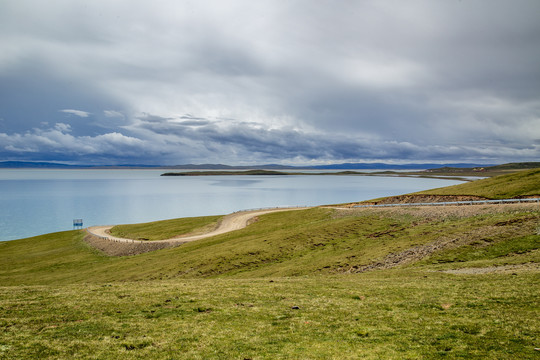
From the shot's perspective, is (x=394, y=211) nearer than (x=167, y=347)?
No

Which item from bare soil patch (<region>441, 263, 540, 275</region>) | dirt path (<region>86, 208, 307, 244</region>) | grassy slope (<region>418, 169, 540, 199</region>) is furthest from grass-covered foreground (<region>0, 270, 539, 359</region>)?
grassy slope (<region>418, 169, 540, 199</region>)

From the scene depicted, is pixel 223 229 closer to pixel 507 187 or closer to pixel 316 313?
pixel 507 187

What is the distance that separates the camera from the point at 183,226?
72.4 metres

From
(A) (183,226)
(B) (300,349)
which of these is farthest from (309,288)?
(A) (183,226)

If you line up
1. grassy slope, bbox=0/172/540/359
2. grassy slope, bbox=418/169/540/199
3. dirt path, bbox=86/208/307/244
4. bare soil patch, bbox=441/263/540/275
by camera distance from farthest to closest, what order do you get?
dirt path, bbox=86/208/307/244 → grassy slope, bbox=418/169/540/199 → bare soil patch, bbox=441/263/540/275 → grassy slope, bbox=0/172/540/359

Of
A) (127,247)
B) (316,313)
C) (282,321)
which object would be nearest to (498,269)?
(316,313)

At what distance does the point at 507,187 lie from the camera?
57750mm

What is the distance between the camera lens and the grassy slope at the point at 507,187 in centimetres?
5312

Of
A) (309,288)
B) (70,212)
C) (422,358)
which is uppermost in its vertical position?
(422,358)

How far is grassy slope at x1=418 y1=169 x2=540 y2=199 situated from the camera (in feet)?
174

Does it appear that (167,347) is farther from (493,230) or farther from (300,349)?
(493,230)

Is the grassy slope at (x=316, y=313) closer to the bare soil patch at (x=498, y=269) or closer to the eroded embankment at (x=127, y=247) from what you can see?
the bare soil patch at (x=498, y=269)

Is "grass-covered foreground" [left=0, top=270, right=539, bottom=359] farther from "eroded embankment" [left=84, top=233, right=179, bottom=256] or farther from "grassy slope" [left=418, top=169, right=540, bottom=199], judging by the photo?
"grassy slope" [left=418, top=169, right=540, bottom=199]

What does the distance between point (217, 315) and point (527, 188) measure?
5842cm
